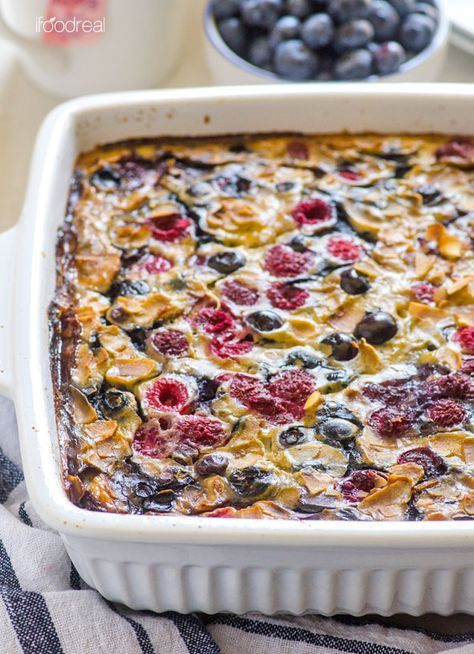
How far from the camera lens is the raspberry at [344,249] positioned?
1.83m

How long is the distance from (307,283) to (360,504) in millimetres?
457

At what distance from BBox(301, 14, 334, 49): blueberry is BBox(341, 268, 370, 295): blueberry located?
27.8 inches

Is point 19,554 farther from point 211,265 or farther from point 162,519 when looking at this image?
point 211,265

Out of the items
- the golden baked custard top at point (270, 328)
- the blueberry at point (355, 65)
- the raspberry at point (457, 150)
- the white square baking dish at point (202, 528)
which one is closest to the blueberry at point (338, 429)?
the golden baked custard top at point (270, 328)

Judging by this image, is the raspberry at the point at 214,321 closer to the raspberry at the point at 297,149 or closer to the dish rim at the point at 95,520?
the dish rim at the point at 95,520

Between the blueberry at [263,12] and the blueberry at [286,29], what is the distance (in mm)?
25

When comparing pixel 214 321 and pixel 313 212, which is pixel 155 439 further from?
pixel 313 212

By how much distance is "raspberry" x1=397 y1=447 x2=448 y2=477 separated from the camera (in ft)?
5.03

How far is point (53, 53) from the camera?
2.31 meters

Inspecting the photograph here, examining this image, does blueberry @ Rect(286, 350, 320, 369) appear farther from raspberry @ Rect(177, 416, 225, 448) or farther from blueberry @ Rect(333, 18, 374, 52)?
blueberry @ Rect(333, 18, 374, 52)

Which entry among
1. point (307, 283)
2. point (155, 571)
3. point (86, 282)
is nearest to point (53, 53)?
point (86, 282)

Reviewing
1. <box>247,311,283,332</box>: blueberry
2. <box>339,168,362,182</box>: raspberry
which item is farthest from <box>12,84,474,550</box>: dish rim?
<box>339,168,362,182</box>: raspberry

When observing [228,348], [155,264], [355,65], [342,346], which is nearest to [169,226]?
[155,264]

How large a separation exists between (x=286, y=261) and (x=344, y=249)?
109 millimetres
